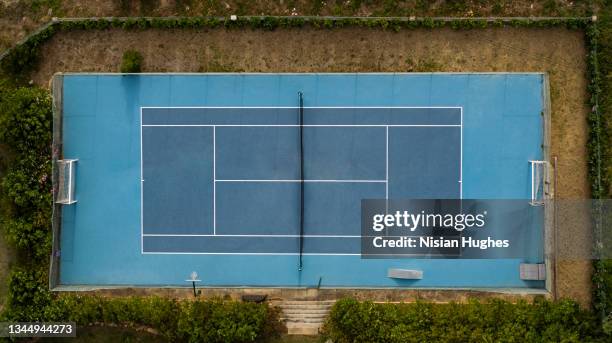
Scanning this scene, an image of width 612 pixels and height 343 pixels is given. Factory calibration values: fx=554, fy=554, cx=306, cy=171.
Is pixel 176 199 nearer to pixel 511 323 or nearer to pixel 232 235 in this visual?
pixel 232 235

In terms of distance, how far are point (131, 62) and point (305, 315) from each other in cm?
1125

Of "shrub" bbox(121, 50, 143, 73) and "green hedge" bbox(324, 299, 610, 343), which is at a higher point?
"shrub" bbox(121, 50, 143, 73)

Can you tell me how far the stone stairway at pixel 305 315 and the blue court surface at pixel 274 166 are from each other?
77 cm

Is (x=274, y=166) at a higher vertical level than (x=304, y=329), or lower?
higher

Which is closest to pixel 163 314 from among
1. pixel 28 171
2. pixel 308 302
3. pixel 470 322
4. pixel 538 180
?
pixel 308 302

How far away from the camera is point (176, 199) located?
20547mm

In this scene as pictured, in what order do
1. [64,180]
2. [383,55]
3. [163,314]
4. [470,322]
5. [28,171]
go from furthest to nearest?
[383,55] → [64,180] → [28,171] → [163,314] → [470,322]

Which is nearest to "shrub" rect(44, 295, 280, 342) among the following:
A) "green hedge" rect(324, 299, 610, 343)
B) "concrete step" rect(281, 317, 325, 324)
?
"concrete step" rect(281, 317, 325, 324)

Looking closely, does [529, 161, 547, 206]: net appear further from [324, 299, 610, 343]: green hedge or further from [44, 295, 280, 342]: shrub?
[44, 295, 280, 342]: shrub

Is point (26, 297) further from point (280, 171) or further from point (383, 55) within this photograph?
point (383, 55)

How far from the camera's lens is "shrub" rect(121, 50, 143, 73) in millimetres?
20219

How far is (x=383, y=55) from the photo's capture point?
67.5ft

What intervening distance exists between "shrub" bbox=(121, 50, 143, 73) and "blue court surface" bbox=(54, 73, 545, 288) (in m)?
0.40

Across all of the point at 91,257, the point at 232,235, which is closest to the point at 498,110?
the point at 232,235
